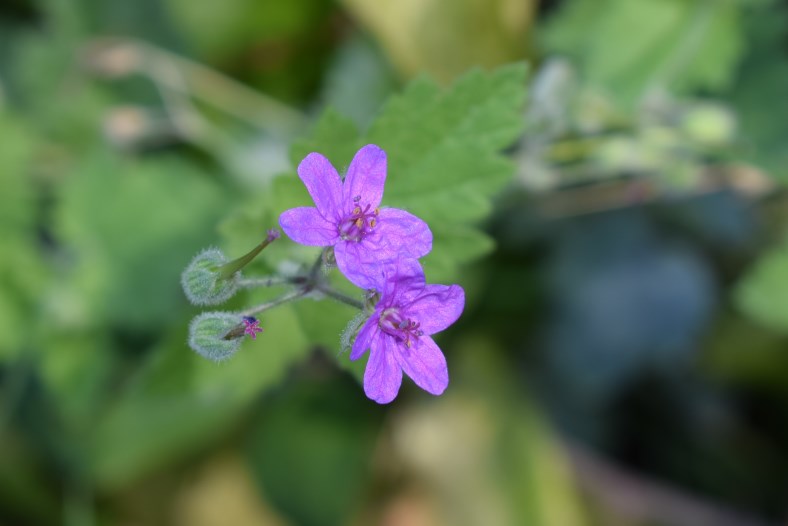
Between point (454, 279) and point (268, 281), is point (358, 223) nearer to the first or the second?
point (268, 281)

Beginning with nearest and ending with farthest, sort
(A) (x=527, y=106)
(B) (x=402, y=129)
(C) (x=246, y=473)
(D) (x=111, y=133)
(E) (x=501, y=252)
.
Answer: (B) (x=402, y=129)
(A) (x=527, y=106)
(D) (x=111, y=133)
(E) (x=501, y=252)
(C) (x=246, y=473)

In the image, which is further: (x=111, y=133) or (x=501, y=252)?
(x=501, y=252)

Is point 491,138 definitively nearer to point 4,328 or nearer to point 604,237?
point 604,237

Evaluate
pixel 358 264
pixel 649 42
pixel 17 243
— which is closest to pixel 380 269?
pixel 358 264

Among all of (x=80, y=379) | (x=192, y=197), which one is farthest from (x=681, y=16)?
(x=80, y=379)

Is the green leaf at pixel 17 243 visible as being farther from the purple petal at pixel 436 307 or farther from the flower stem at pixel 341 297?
the purple petal at pixel 436 307

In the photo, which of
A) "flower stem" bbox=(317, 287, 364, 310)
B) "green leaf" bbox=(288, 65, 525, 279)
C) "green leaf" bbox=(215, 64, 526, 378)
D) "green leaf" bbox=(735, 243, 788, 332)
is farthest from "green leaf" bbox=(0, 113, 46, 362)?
"green leaf" bbox=(735, 243, 788, 332)
